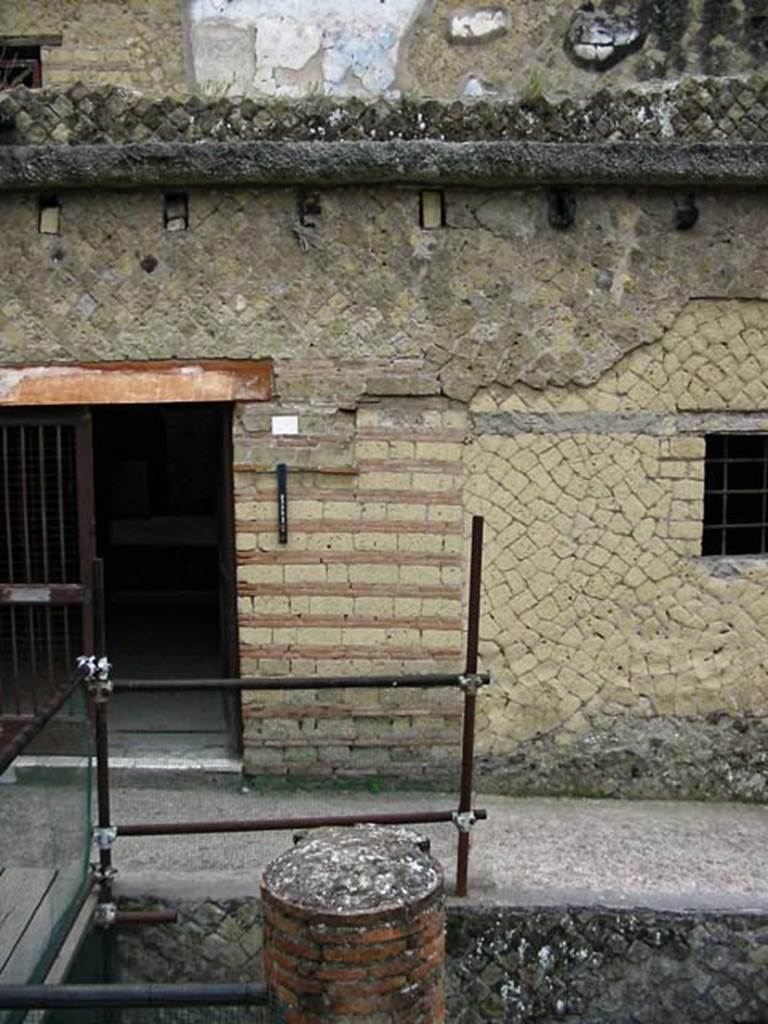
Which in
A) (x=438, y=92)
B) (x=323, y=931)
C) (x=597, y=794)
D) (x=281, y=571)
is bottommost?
(x=597, y=794)

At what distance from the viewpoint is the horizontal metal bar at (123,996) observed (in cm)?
307

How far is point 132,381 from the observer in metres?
6.97

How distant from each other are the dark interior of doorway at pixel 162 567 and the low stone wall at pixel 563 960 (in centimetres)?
175

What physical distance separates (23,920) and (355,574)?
3132 mm

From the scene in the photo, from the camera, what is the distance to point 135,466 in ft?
46.3

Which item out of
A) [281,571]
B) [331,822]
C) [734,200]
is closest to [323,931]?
[331,822]

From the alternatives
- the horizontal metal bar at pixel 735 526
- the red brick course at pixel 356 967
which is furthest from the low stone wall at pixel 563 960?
the horizontal metal bar at pixel 735 526

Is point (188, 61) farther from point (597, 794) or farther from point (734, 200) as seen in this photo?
point (597, 794)

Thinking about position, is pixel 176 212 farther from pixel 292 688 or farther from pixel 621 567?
pixel 621 567

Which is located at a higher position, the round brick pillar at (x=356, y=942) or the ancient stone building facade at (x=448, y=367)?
the ancient stone building facade at (x=448, y=367)

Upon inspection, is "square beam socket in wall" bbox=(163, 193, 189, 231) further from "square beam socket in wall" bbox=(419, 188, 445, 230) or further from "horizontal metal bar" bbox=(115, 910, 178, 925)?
"horizontal metal bar" bbox=(115, 910, 178, 925)

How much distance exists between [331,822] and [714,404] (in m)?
A: 3.33

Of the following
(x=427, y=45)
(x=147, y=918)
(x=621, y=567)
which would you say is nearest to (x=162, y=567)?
(x=427, y=45)

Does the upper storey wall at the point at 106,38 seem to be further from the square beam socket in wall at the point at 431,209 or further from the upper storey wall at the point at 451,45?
the square beam socket in wall at the point at 431,209
